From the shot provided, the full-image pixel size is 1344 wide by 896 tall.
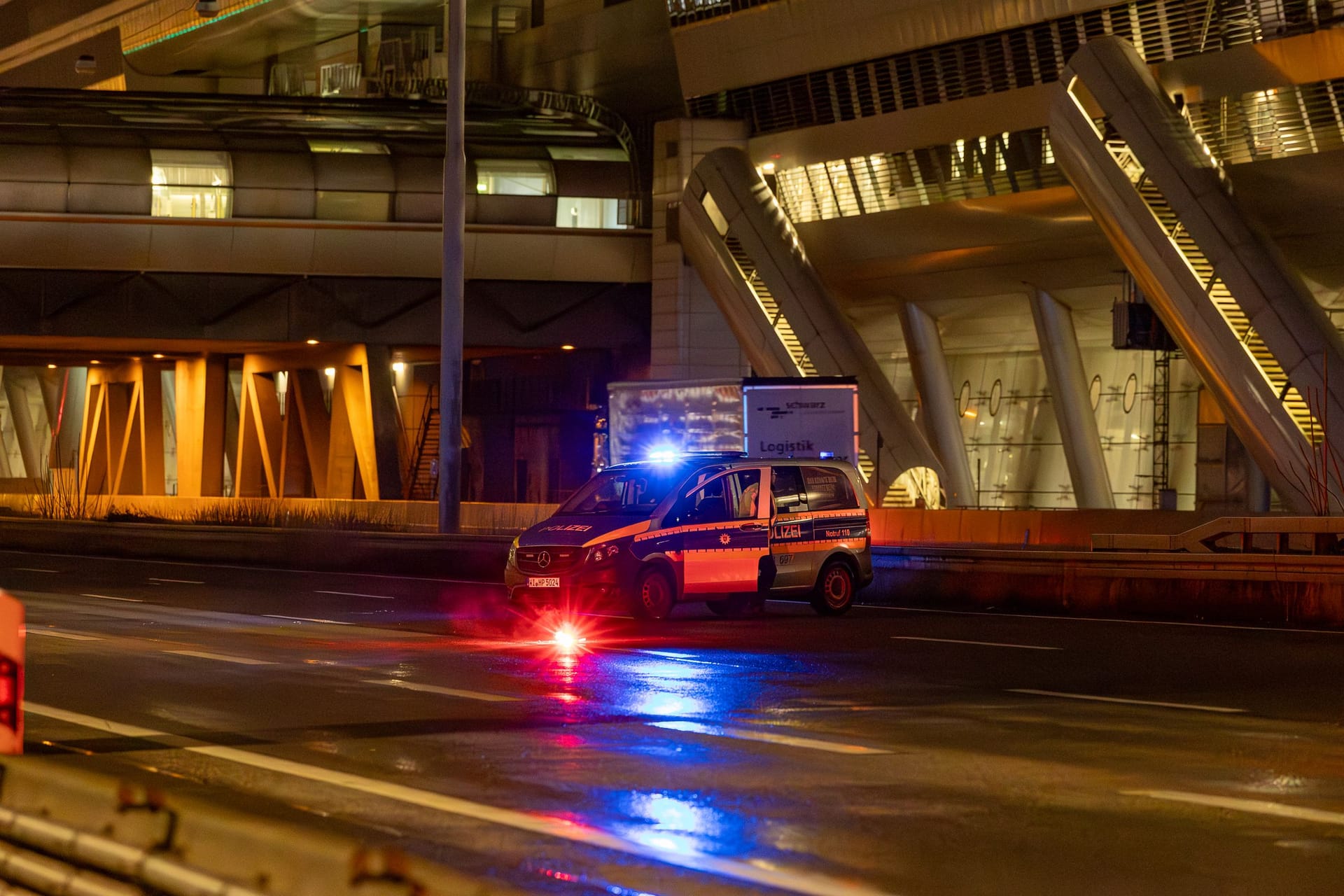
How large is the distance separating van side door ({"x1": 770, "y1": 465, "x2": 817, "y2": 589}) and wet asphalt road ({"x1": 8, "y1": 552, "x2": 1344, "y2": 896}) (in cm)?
156

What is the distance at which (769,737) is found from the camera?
10602 mm

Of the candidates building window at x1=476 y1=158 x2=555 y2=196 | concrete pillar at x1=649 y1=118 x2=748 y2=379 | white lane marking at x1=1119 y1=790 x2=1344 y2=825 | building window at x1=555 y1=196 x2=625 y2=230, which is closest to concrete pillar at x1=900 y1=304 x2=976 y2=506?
concrete pillar at x1=649 y1=118 x2=748 y2=379

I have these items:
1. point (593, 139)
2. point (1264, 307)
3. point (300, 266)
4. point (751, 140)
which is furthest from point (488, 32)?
point (1264, 307)

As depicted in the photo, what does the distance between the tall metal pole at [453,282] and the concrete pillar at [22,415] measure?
66.6 metres

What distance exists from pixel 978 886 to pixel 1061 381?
37.8 meters

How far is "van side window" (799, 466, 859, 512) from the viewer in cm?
2077

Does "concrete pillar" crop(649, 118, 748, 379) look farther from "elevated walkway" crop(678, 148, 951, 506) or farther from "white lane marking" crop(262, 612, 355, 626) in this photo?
"white lane marking" crop(262, 612, 355, 626)

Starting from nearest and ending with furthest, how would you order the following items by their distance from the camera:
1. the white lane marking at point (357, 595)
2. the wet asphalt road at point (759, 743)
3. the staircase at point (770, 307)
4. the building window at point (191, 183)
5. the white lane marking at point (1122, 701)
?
the wet asphalt road at point (759, 743)
the white lane marking at point (1122, 701)
the white lane marking at point (357, 595)
the staircase at point (770, 307)
the building window at point (191, 183)

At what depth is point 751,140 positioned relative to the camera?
44531 millimetres

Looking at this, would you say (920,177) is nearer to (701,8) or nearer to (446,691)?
(701,8)

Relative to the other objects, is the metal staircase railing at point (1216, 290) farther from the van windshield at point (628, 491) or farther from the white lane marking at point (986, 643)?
the white lane marking at point (986, 643)

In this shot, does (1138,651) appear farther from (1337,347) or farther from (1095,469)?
(1095,469)

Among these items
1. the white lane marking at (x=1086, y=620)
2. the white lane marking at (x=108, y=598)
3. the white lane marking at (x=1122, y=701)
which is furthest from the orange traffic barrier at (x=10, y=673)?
the white lane marking at (x=108, y=598)

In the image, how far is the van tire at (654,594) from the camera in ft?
63.7
